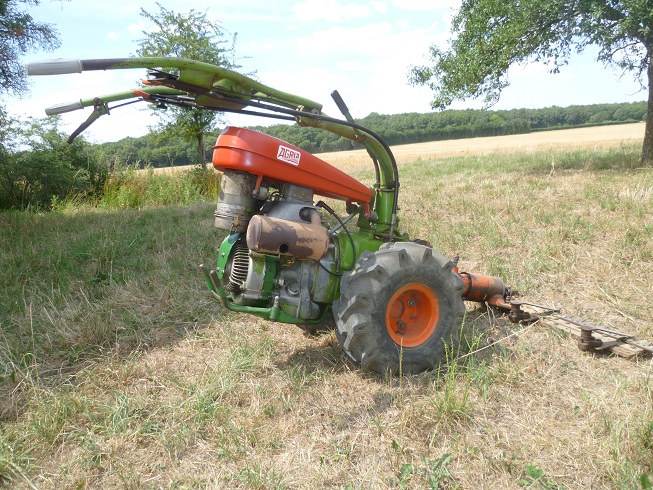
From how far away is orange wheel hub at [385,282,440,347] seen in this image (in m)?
3.41

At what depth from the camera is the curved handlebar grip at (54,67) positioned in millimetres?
2285

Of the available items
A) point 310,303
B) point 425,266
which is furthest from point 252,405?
point 425,266

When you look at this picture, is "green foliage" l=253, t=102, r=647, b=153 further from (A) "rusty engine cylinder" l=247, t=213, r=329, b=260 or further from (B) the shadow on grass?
(A) "rusty engine cylinder" l=247, t=213, r=329, b=260

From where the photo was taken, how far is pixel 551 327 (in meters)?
3.98

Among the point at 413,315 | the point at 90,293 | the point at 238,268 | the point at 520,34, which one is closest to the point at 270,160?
the point at 238,268

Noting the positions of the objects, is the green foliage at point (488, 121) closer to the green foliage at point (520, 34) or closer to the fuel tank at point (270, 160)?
the green foliage at point (520, 34)

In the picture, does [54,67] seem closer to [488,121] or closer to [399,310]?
[399,310]

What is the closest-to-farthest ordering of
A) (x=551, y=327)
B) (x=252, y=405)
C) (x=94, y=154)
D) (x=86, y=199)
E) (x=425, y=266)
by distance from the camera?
(x=252, y=405)
(x=425, y=266)
(x=551, y=327)
(x=86, y=199)
(x=94, y=154)

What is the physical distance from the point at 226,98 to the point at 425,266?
1.75m

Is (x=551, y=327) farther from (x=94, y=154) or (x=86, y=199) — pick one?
(x=94, y=154)

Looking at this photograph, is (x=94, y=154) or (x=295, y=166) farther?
(x=94, y=154)

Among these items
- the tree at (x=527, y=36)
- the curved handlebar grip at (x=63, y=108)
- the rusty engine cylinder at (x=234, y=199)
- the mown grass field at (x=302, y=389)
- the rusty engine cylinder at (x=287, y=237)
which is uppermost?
the tree at (x=527, y=36)

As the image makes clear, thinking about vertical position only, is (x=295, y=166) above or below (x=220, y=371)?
above

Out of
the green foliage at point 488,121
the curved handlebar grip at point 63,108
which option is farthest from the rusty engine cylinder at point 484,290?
the green foliage at point 488,121
